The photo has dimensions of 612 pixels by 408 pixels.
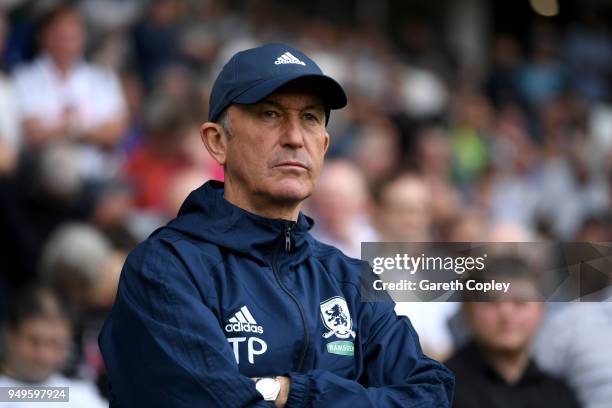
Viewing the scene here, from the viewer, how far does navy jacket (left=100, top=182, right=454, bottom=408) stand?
290cm

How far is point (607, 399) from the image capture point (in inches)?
178

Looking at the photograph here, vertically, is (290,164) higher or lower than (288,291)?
higher

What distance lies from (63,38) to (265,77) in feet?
15.8

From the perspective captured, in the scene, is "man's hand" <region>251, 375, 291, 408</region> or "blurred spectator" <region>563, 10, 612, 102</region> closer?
"man's hand" <region>251, 375, 291, 408</region>

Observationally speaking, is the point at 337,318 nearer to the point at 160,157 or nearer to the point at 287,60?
the point at 287,60

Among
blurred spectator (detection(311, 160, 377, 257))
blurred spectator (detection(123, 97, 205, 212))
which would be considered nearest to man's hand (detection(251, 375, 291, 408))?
blurred spectator (detection(311, 160, 377, 257))

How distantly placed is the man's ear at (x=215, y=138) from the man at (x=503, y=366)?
1.58 m

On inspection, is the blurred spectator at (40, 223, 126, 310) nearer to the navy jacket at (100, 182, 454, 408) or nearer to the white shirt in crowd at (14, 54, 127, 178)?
the white shirt in crowd at (14, 54, 127, 178)

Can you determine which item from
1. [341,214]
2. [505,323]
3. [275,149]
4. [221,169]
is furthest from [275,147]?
[221,169]

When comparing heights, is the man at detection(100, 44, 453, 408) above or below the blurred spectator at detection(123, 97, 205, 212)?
below

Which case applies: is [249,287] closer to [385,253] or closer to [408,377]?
[408,377]

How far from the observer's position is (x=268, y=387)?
2918 mm

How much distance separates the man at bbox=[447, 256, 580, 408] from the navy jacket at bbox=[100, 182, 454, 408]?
4.52ft

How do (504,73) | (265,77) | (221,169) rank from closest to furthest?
(265,77) < (221,169) < (504,73)
